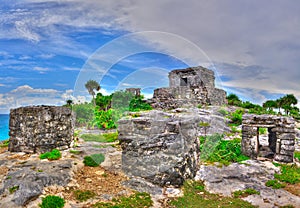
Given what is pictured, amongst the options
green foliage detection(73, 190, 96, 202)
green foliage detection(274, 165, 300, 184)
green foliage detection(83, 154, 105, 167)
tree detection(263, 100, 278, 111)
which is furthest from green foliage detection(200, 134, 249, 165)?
tree detection(263, 100, 278, 111)

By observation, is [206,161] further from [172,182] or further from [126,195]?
[126,195]

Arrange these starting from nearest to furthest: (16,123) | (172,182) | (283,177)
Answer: (172,182) < (283,177) < (16,123)

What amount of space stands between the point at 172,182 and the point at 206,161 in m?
3.40

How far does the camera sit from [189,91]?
31328 millimetres

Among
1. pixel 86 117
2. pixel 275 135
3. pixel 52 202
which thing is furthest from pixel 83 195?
pixel 86 117

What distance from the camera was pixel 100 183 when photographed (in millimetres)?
9195

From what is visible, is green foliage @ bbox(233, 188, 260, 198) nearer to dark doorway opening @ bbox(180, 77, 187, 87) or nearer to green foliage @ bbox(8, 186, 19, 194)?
green foliage @ bbox(8, 186, 19, 194)

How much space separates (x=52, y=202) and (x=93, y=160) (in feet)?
12.5

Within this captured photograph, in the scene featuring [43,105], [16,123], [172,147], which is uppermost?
[43,105]

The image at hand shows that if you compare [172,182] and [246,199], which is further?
[172,182]

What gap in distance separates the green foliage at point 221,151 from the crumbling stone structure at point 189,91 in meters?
13.0

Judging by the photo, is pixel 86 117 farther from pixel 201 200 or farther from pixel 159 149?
pixel 201 200

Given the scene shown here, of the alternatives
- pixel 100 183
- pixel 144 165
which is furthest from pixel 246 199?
pixel 100 183

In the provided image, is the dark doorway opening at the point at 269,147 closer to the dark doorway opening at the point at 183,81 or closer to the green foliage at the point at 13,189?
the green foliage at the point at 13,189
